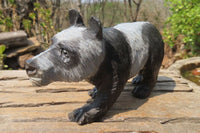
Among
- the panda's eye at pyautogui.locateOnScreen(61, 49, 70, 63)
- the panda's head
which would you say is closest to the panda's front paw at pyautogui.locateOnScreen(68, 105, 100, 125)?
the panda's head

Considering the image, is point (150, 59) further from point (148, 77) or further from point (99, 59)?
point (99, 59)

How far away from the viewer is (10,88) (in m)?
2.06

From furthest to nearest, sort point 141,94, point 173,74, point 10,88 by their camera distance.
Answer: point 173,74 < point 10,88 < point 141,94

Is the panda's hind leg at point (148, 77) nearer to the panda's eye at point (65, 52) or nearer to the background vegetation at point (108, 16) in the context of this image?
the panda's eye at point (65, 52)

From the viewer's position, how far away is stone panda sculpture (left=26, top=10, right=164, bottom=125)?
1.08 meters

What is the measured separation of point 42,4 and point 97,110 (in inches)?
204

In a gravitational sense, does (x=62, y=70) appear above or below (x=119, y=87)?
above

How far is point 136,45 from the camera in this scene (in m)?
1.47

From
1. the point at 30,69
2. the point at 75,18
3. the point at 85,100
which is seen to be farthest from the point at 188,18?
the point at 30,69

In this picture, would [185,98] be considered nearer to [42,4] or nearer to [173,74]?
[173,74]

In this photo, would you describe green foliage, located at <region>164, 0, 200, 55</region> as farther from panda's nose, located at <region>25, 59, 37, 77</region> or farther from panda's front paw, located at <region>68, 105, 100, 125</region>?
panda's nose, located at <region>25, 59, 37, 77</region>

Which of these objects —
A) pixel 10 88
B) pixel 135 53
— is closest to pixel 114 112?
pixel 135 53

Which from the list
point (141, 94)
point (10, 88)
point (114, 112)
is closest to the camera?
point (114, 112)

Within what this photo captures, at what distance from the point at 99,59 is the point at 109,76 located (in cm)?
20
